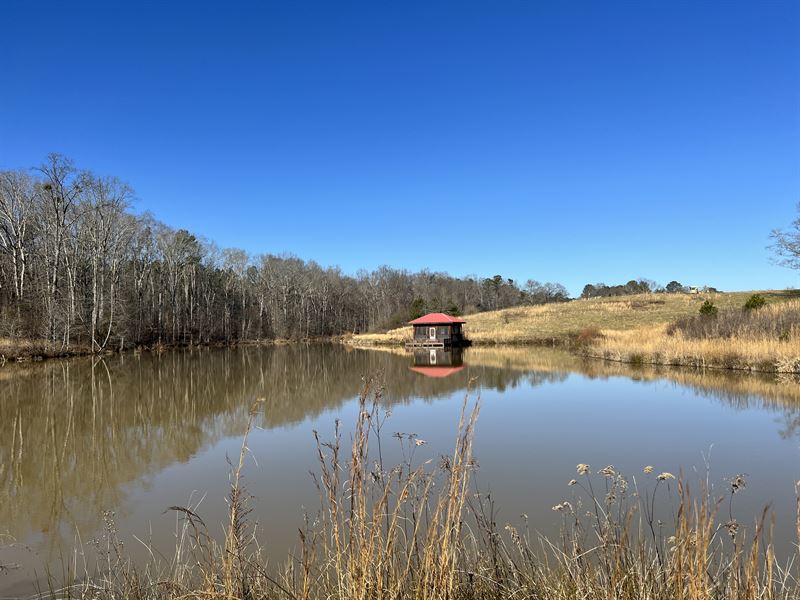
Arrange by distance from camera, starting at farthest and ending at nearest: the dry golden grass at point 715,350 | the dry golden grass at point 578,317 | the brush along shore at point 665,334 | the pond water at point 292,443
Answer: the dry golden grass at point 578,317 < the brush along shore at point 665,334 < the dry golden grass at point 715,350 < the pond water at point 292,443

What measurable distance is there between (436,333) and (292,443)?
31.7 m

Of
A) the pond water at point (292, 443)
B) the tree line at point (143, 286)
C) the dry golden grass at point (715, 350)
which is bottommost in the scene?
the pond water at point (292, 443)

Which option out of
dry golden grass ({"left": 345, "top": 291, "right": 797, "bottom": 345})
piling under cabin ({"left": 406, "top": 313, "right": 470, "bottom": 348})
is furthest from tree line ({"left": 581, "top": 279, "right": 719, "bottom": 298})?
piling under cabin ({"left": 406, "top": 313, "right": 470, "bottom": 348})

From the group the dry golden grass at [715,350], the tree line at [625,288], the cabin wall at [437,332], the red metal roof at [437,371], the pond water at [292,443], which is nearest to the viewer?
the pond water at [292,443]

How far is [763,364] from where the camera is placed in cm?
1556

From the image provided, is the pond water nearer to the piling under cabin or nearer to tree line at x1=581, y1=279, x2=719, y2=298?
the piling under cabin

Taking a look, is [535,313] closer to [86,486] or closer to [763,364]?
[763,364]

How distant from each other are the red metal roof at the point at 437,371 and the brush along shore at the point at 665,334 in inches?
331

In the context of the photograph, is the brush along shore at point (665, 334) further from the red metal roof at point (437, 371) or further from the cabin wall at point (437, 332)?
the red metal roof at point (437, 371)

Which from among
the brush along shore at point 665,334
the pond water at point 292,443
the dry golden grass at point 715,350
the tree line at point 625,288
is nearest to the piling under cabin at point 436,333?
the brush along shore at point 665,334

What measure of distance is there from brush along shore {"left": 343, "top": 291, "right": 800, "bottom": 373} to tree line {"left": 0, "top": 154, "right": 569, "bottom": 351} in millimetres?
14903

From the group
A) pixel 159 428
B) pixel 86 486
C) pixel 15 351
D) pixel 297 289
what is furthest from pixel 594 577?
pixel 297 289

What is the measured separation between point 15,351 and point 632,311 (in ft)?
164

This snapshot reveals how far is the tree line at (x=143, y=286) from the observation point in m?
27.1
